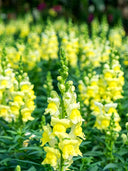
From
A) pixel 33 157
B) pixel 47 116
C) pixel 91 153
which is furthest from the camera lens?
pixel 47 116

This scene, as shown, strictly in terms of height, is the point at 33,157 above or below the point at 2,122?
below

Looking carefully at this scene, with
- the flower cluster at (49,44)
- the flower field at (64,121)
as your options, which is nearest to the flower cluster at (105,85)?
the flower field at (64,121)

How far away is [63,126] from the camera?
8.93 ft

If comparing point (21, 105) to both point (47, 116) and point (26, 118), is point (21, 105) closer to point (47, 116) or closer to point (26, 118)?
point (26, 118)

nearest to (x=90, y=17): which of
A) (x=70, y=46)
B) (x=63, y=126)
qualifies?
(x=70, y=46)

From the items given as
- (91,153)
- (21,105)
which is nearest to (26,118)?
(21,105)

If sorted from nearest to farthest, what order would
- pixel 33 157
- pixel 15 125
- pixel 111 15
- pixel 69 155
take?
pixel 69 155 → pixel 33 157 → pixel 15 125 → pixel 111 15

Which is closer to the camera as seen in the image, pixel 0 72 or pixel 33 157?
pixel 33 157

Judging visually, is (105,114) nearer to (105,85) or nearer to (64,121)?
(105,85)

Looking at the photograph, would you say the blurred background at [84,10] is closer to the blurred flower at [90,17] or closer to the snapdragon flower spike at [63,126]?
the blurred flower at [90,17]

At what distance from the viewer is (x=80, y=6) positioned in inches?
617

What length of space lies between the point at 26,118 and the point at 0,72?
81 centimetres

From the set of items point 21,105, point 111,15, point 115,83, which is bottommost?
point 21,105

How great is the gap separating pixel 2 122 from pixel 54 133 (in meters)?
1.84
